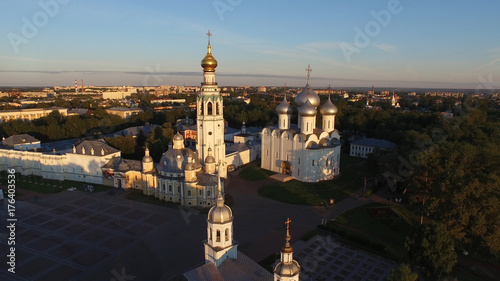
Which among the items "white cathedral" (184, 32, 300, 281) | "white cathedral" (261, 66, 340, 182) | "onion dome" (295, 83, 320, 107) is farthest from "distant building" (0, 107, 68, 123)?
"white cathedral" (184, 32, 300, 281)

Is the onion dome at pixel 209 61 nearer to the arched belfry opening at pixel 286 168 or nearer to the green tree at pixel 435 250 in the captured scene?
the arched belfry opening at pixel 286 168

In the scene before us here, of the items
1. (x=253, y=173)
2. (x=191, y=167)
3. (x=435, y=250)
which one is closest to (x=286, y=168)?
(x=253, y=173)

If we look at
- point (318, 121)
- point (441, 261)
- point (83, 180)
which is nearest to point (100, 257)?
point (83, 180)

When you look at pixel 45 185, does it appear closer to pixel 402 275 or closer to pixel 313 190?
pixel 313 190

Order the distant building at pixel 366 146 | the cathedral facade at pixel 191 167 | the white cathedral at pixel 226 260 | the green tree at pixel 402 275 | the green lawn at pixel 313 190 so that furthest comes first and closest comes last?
the distant building at pixel 366 146
the green lawn at pixel 313 190
the cathedral facade at pixel 191 167
the green tree at pixel 402 275
the white cathedral at pixel 226 260

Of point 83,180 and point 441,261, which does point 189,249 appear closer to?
point 441,261

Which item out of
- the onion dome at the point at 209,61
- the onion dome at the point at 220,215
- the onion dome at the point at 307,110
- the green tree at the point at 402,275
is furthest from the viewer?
the onion dome at the point at 307,110

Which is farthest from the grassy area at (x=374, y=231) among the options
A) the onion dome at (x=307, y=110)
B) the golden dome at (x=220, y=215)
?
the onion dome at (x=307, y=110)
